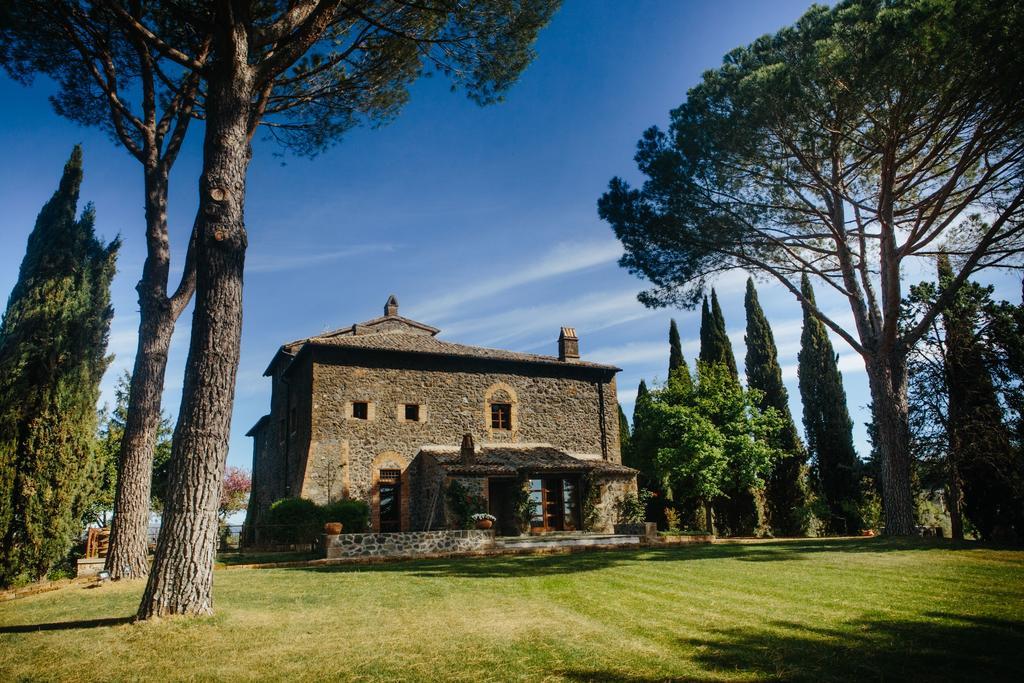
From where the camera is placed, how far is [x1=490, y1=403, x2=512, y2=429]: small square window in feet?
69.7

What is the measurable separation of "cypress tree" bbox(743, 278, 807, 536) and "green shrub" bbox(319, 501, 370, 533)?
16.0 metres

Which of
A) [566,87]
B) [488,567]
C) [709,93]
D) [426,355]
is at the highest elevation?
[709,93]

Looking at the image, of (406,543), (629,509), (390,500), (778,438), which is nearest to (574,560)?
(406,543)

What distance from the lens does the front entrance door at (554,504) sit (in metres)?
19.0

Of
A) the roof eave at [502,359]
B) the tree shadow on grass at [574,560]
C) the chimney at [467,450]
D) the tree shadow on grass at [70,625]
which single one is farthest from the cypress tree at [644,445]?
the tree shadow on grass at [70,625]

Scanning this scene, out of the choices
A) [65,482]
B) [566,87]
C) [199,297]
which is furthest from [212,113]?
[566,87]

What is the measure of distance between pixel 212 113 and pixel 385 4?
4.97 metres

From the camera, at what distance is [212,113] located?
699 cm

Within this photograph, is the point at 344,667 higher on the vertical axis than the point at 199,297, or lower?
lower

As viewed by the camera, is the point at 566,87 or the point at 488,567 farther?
the point at 566,87

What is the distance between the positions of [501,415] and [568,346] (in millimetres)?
4069

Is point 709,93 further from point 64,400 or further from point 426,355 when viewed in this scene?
point 64,400

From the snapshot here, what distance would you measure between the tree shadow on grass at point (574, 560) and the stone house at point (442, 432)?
5.02 meters

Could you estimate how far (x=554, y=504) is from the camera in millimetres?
19312
